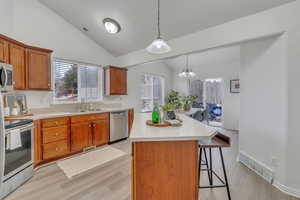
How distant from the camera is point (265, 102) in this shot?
2.35 meters

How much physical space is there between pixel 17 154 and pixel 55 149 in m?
0.77

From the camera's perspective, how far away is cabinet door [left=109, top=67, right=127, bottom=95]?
4265 mm

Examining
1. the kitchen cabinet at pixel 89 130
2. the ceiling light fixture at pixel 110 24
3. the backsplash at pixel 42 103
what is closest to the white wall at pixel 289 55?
the ceiling light fixture at pixel 110 24

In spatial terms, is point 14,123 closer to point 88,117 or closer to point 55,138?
point 55,138

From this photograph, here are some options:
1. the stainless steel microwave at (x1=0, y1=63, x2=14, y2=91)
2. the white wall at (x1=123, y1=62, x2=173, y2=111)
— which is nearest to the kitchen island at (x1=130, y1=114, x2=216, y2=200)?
the stainless steel microwave at (x1=0, y1=63, x2=14, y2=91)

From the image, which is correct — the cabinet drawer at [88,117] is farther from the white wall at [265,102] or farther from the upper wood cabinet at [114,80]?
the white wall at [265,102]

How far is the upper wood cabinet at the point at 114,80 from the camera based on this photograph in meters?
4.23

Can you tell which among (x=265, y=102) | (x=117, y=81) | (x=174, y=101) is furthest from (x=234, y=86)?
(x=117, y=81)

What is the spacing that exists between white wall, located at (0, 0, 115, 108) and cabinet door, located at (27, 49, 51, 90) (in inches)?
14.2

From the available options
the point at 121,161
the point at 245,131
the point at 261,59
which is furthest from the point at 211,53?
the point at 121,161

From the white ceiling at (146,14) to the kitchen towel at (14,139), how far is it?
2649 millimetres

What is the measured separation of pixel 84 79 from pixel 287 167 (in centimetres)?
458

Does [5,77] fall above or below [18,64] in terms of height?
below

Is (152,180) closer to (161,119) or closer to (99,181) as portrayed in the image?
(161,119)
